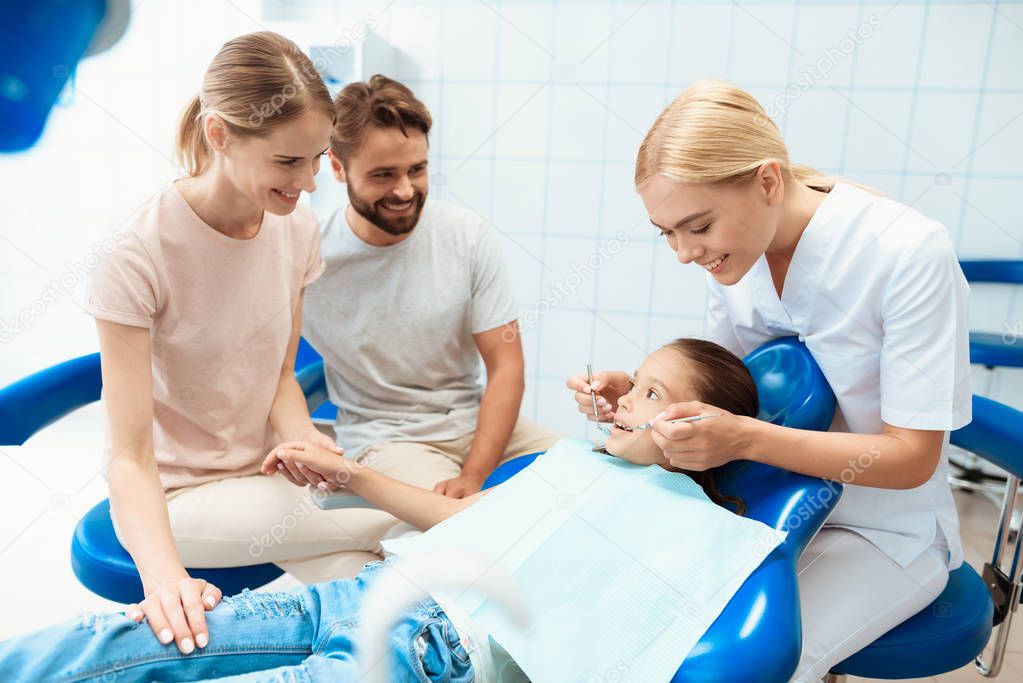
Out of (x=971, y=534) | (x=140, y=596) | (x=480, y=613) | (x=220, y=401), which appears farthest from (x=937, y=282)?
(x=971, y=534)

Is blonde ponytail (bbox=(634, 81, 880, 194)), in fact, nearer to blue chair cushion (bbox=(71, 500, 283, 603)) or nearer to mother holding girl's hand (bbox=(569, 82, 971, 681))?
mother holding girl's hand (bbox=(569, 82, 971, 681))

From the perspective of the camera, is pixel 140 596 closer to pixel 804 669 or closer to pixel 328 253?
pixel 328 253

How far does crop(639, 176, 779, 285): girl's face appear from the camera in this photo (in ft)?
3.61

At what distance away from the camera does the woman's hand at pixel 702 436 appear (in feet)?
3.37

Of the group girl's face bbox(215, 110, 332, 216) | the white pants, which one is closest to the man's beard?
girl's face bbox(215, 110, 332, 216)

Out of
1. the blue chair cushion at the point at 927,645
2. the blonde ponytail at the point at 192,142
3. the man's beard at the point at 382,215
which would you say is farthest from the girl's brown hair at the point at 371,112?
the blue chair cushion at the point at 927,645

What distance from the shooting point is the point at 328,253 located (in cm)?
168

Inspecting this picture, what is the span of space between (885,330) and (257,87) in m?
0.97

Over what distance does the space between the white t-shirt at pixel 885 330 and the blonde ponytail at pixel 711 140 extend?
145 mm

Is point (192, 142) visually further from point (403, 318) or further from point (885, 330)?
point (885, 330)

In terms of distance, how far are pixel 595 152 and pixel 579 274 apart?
43cm

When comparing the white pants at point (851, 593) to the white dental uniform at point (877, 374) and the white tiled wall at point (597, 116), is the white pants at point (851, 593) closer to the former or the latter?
the white dental uniform at point (877, 374)

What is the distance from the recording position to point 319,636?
1.02 m

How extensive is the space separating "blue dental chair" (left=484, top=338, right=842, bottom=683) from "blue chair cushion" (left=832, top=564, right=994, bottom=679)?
0.63ft
